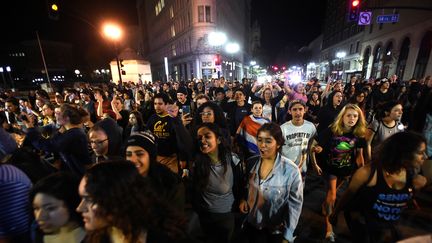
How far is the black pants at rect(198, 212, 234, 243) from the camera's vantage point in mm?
2807

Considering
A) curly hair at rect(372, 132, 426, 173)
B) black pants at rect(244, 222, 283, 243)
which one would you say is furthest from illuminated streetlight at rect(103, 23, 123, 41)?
curly hair at rect(372, 132, 426, 173)

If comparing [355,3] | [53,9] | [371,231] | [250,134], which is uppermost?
[355,3]

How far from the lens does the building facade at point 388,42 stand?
23234mm

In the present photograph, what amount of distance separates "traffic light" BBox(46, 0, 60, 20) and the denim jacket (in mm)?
12187

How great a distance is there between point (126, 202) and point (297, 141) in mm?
3146

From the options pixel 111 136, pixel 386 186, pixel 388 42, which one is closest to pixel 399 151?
pixel 386 186

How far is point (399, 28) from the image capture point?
28781 mm

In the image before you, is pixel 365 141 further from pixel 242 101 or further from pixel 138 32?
pixel 138 32

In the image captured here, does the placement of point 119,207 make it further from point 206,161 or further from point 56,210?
point 206,161

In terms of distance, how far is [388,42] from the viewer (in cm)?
3184

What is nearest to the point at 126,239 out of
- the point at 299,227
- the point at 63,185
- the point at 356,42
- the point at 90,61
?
the point at 63,185

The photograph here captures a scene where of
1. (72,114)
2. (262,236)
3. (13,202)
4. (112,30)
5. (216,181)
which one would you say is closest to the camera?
(13,202)

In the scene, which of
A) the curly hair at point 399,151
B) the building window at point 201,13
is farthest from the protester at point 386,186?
the building window at point 201,13

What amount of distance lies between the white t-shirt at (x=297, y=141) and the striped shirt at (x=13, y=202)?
3.51 m
